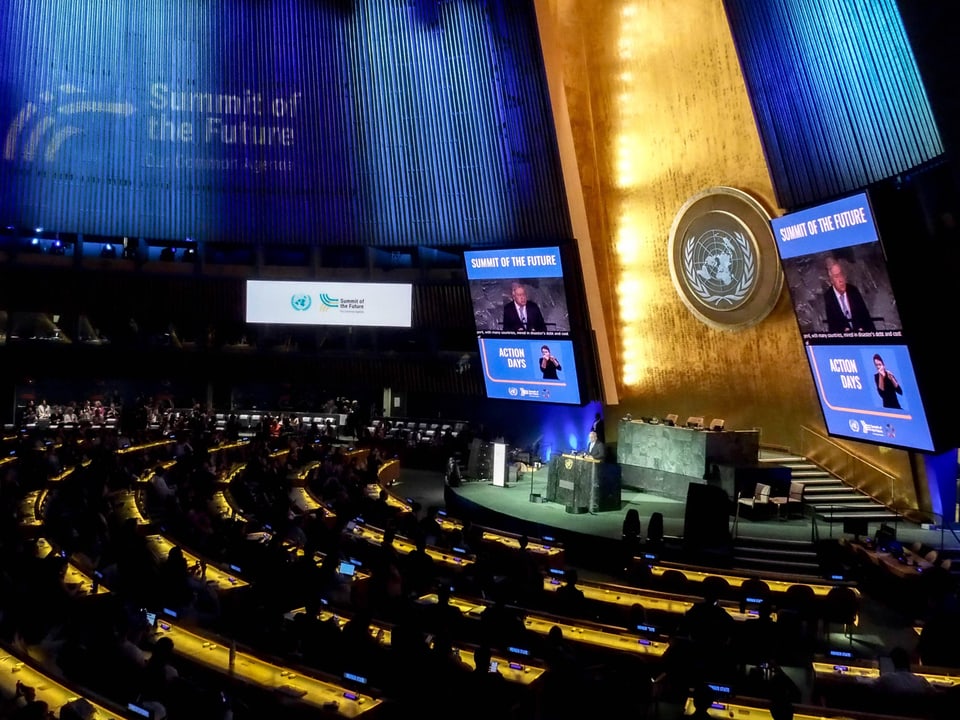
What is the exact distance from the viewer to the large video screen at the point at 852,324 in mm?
9914

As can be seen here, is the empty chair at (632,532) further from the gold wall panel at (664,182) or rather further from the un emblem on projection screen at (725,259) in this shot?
the un emblem on projection screen at (725,259)

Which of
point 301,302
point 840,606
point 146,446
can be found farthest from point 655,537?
point 301,302

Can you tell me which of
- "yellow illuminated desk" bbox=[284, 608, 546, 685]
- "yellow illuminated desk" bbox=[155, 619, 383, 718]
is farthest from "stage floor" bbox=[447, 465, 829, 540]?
"yellow illuminated desk" bbox=[155, 619, 383, 718]

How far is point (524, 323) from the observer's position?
640 inches

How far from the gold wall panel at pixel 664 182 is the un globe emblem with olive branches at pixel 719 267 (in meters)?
0.55

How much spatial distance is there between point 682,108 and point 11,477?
1168cm

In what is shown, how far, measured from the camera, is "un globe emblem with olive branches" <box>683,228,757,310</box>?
1373 centimetres

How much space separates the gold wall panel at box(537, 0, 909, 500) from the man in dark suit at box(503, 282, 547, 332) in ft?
4.41

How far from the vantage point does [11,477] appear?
10.9m

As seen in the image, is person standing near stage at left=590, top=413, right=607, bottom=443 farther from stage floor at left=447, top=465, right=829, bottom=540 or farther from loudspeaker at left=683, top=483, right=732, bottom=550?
loudspeaker at left=683, top=483, right=732, bottom=550

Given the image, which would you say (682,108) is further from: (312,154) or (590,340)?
(312,154)

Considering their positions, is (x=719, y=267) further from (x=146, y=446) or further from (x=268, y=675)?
(x=268, y=675)

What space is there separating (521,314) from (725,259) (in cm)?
399

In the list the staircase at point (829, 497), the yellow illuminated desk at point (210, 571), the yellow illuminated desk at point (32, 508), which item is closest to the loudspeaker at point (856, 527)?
the staircase at point (829, 497)
